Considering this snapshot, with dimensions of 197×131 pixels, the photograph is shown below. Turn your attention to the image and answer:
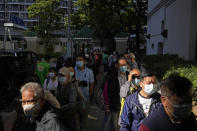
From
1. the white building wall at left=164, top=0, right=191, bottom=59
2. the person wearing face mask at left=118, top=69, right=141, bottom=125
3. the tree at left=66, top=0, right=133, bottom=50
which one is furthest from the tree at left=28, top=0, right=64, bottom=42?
the person wearing face mask at left=118, top=69, right=141, bottom=125

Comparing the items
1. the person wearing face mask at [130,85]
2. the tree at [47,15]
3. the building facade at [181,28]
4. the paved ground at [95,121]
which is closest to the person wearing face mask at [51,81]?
the paved ground at [95,121]

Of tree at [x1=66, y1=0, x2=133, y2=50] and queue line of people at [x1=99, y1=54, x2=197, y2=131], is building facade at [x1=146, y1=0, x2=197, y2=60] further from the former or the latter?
tree at [x1=66, y1=0, x2=133, y2=50]

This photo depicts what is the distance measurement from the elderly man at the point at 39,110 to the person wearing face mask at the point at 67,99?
93cm

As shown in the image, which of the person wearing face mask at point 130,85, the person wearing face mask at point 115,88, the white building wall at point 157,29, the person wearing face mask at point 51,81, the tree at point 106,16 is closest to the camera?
the person wearing face mask at point 130,85

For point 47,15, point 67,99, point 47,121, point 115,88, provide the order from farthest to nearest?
point 47,15 < point 115,88 < point 67,99 < point 47,121

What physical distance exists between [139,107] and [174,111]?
1107mm

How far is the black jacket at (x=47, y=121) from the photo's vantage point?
7.73 ft

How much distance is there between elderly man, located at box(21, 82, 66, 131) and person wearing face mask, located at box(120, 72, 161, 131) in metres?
0.89

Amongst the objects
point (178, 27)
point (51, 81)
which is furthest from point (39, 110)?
point (178, 27)

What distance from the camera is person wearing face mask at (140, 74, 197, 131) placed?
5.92 ft

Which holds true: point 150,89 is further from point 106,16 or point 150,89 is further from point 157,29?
point 106,16

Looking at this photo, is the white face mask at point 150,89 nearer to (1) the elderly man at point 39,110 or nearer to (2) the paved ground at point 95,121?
(1) the elderly man at point 39,110

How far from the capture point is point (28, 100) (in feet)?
8.05

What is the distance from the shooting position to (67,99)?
3.73 m
